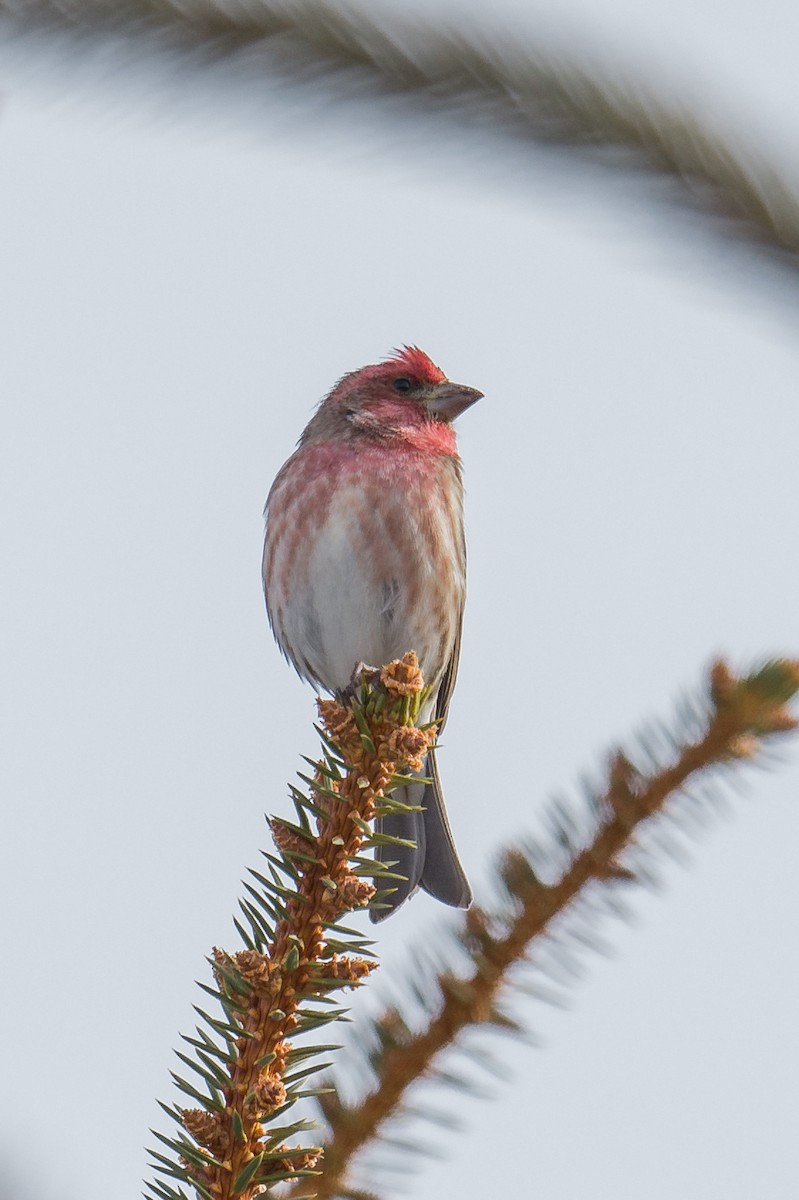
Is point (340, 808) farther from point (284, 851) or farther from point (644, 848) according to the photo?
point (644, 848)

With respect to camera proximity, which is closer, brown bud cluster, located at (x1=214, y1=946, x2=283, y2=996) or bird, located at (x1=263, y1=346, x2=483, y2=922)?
brown bud cluster, located at (x1=214, y1=946, x2=283, y2=996)

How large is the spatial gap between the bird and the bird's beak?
13 cm

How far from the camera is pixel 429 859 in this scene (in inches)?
198

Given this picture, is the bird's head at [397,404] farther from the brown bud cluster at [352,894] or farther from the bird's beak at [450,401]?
the brown bud cluster at [352,894]

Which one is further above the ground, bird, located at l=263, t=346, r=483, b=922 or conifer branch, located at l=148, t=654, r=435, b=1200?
bird, located at l=263, t=346, r=483, b=922

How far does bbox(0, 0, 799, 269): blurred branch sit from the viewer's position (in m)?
2.18

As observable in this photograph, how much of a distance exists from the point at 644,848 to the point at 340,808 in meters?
0.57

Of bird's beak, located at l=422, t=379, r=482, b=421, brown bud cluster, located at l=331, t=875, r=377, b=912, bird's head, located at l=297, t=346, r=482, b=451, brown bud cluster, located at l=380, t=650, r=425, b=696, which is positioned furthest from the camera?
bird's beak, located at l=422, t=379, r=482, b=421

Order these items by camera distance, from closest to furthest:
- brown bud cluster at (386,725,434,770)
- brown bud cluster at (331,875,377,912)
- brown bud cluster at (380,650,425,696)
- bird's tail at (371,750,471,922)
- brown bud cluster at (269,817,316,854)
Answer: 1. brown bud cluster at (331,875,377,912)
2. brown bud cluster at (269,817,316,854)
3. brown bud cluster at (386,725,434,770)
4. brown bud cluster at (380,650,425,696)
5. bird's tail at (371,750,471,922)

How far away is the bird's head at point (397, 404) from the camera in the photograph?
21.2 feet

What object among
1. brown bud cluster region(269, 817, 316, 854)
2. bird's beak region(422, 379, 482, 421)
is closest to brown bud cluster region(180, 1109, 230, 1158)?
brown bud cluster region(269, 817, 316, 854)

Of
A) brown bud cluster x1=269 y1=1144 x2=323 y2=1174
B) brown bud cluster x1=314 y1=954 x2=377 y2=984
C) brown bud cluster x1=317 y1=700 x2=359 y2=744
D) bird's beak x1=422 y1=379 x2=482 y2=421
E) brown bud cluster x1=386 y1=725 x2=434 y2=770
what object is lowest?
brown bud cluster x1=269 y1=1144 x2=323 y2=1174

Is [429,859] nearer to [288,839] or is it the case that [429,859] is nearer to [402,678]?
[402,678]

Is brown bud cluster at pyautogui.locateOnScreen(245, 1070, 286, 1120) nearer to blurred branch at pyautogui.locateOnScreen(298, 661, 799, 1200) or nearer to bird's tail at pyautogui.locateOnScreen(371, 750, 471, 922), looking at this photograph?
blurred branch at pyautogui.locateOnScreen(298, 661, 799, 1200)
